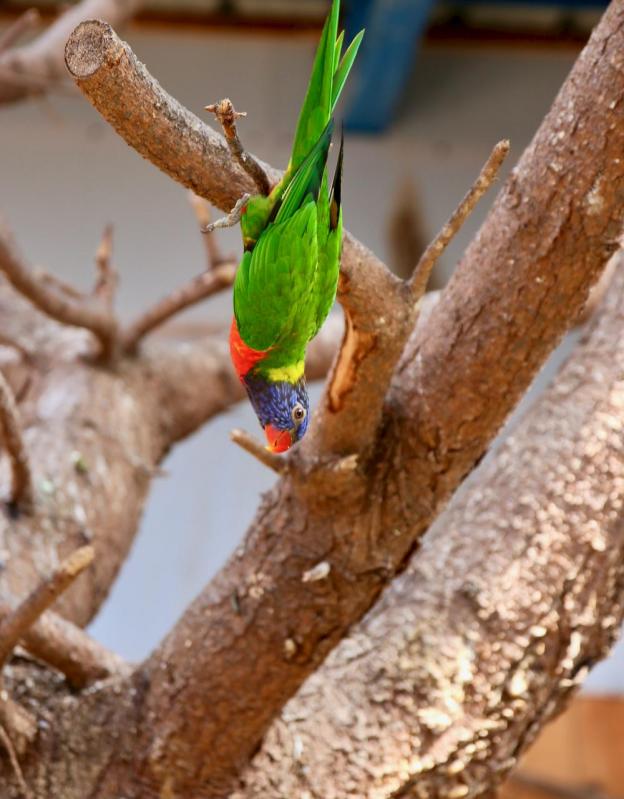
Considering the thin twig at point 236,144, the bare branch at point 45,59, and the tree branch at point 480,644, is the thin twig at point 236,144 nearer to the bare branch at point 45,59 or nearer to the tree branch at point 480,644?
the tree branch at point 480,644

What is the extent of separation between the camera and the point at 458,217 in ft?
3.79

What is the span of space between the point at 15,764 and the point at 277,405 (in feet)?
2.28

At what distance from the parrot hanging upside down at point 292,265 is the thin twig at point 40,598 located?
0.38 meters

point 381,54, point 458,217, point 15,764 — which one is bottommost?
point 15,764

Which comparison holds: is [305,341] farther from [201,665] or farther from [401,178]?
[401,178]

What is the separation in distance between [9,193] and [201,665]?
3.07 metres

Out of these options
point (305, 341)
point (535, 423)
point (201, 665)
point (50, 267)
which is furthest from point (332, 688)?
point (50, 267)

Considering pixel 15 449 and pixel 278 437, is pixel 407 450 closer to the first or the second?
pixel 278 437

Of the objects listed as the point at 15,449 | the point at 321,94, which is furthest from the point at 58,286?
the point at 321,94

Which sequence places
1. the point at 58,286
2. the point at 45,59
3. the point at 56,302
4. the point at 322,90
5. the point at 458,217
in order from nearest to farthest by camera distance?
the point at 322,90 < the point at 458,217 < the point at 56,302 < the point at 58,286 < the point at 45,59

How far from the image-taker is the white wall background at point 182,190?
3732mm

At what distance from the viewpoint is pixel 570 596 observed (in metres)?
1.48

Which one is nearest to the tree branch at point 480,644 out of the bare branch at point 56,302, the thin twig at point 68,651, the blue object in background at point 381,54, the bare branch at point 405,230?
the thin twig at point 68,651

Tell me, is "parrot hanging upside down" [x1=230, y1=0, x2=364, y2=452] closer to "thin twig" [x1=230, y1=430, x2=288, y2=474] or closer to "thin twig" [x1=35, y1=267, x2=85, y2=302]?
"thin twig" [x1=230, y1=430, x2=288, y2=474]
